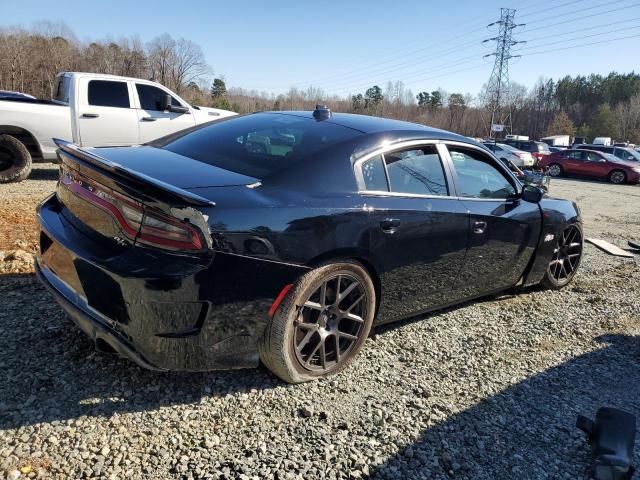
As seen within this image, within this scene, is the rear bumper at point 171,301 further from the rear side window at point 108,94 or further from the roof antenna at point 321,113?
the rear side window at point 108,94

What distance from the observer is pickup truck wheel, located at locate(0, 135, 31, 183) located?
796 centimetres

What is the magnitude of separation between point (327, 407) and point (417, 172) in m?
1.65

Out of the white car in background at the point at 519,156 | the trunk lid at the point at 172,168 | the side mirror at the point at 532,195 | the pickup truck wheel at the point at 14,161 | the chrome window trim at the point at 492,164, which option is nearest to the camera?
the trunk lid at the point at 172,168

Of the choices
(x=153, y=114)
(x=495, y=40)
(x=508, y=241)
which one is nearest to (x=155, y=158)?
(x=508, y=241)

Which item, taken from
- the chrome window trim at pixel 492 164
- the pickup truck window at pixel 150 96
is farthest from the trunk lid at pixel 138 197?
the pickup truck window at pixel 150 96

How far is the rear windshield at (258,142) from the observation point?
284 cm

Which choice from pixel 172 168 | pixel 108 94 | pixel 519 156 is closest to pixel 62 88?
pixel 108 94

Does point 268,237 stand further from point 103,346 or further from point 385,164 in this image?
point 385,164

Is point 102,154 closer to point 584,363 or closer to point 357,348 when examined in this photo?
point 357,348

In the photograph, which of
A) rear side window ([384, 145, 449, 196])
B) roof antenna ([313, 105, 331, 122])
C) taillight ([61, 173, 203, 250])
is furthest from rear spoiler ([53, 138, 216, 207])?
roof antenna ([313, 105, 331, 122])

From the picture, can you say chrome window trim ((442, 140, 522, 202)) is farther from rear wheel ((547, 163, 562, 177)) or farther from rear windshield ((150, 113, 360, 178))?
rear wheel ((547, 163, 562, 177))

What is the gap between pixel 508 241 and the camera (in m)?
3.90

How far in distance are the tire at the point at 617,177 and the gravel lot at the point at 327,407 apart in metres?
22.5

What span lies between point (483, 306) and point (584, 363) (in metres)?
1.01
